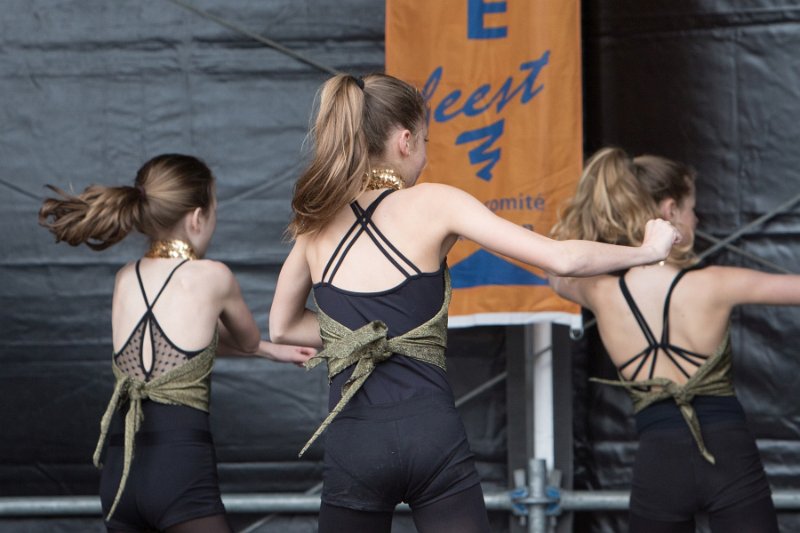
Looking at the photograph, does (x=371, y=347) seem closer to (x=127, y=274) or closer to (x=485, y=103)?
(x=127, y=274)

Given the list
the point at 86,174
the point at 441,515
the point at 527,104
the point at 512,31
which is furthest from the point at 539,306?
the point at 86,174

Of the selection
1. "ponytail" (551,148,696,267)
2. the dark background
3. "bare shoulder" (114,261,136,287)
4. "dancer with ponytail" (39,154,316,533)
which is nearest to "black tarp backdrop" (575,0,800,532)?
the dark background

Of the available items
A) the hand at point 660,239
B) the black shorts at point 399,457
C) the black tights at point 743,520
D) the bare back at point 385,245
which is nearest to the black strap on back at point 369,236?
the bare back at point 385,245

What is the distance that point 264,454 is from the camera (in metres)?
3.83

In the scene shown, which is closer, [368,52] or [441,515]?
[441,515]

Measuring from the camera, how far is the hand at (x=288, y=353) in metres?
3.00

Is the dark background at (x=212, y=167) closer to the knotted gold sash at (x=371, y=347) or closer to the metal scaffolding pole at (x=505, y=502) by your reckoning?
the metal scaffolding pole at (x=505, y=502)

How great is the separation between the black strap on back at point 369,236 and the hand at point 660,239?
0.45 m

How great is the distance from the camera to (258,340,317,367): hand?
300 cm

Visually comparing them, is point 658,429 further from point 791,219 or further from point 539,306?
point 791,219

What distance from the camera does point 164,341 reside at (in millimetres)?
2801

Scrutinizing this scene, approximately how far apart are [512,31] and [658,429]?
1289 millimetres

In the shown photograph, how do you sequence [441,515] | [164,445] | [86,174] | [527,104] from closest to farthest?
[441,515] → [164,445] → [527,104] → [86,174]

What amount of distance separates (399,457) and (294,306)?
53 cm
